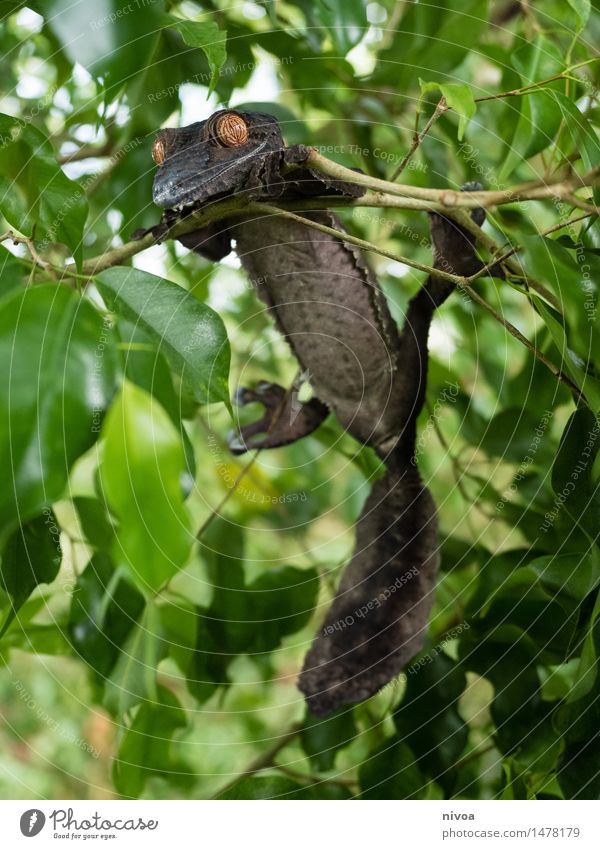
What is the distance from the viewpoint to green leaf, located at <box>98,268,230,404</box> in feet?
1.04

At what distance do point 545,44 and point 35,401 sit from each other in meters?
0.37

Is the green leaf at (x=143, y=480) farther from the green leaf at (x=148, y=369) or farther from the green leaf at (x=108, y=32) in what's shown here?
the green leaf at (x=108, y=32)

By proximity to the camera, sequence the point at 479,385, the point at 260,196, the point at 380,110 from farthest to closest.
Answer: the point at 479,385 < the point at 380,110 < the point at 260,196

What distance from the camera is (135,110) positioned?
0.52m

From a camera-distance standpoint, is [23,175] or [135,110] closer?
[23,175]

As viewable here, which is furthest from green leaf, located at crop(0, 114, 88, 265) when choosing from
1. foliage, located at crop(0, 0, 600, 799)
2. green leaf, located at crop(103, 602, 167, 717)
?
green leaf, located at crop(103, 602, 167, 717)

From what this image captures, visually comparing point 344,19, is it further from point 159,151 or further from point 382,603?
point 382,603

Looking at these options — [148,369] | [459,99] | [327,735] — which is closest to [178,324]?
[148,369]

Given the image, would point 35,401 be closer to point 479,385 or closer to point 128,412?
point 128,412

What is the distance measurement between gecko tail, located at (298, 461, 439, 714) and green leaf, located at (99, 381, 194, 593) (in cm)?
32

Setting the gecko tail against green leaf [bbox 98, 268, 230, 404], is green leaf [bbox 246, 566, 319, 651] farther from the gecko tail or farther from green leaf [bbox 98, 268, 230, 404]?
green leaf [bbox 98, 268, 230, 404]

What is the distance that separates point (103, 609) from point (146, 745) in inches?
3.6
